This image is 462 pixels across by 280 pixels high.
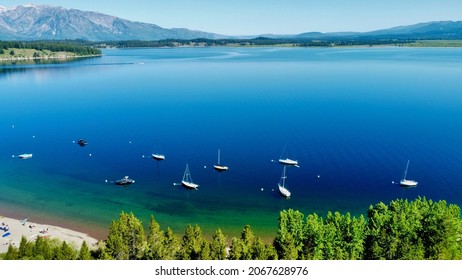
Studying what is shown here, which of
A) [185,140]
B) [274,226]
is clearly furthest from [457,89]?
[274,226]

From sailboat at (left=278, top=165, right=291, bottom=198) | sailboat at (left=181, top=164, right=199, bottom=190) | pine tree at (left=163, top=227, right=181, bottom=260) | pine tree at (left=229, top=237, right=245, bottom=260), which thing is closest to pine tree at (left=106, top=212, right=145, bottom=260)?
pine tree at (left=163, top=227, right=181, bottom=260)

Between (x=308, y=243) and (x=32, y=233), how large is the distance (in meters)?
36.2

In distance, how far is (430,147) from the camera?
7656 centimetres

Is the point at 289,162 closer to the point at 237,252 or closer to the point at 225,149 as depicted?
the point at 225,149

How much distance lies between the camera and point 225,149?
3036 inches

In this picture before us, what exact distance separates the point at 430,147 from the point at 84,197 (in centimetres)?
7083

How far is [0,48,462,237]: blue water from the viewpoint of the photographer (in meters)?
55.1

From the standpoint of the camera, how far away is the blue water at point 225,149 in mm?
55094

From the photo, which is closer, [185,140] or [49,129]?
[185,140]

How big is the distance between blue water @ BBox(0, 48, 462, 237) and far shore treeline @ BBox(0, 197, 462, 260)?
552 inches

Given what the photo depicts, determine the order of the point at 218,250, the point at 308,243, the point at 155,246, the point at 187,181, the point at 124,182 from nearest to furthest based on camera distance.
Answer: the point at 218,250 < the point at 155,246 < the point at 308,243 < the point at 124,182 < the point at 187,181

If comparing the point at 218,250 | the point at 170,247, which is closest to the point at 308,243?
the point at 218,250

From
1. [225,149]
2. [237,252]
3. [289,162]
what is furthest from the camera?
[225,149]

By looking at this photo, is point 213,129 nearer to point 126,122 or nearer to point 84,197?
point 126,122
